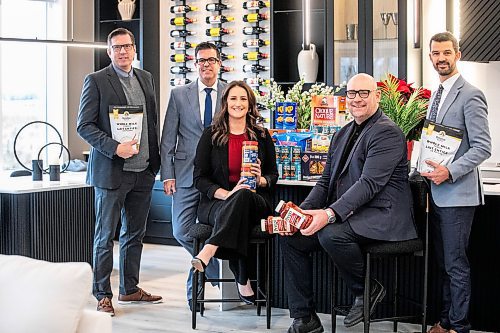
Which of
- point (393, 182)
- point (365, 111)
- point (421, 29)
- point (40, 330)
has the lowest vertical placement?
point (40, 330)

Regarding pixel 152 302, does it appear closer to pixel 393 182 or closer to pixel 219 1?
pixel 393 182

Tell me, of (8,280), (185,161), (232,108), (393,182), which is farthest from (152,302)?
(8,280)

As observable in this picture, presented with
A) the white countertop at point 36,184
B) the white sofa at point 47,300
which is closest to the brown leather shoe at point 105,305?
the white countertop at point 36,184

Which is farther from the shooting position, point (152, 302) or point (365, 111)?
point (152, 302)

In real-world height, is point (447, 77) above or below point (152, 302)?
above

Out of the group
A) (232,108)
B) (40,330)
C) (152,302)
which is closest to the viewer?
(40,330)

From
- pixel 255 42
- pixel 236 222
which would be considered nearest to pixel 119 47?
pixel 236 222

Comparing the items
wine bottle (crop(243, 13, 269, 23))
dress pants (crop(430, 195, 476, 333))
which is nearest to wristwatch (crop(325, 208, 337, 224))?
dress pants (crop(430, 195, 476, 333))

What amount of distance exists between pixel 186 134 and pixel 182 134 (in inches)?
1.3

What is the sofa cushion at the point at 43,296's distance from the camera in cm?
230

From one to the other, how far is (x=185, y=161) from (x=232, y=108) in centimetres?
52

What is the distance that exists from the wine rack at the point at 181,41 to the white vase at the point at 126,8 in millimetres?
413

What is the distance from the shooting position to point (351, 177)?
460 cm

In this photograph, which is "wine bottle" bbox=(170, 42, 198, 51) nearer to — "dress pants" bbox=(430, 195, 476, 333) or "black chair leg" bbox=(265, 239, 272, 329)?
"black chair leg" bbox=(265, 239, 272, 329)
